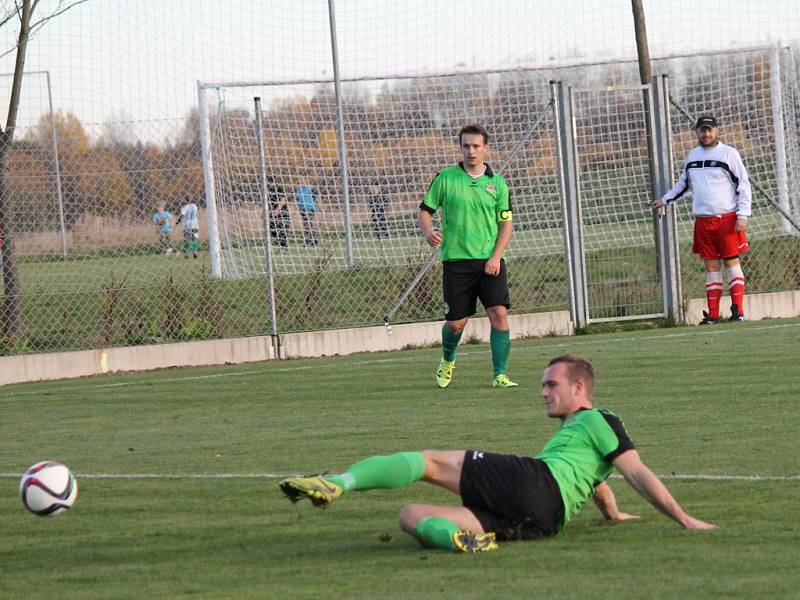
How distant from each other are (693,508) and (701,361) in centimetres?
728

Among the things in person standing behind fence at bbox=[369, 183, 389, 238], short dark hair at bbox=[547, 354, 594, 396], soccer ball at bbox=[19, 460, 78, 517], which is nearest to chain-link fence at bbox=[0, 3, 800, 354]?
person standing behind fence at bbox=[369, 183, 389, 238]

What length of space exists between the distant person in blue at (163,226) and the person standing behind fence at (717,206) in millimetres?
6272

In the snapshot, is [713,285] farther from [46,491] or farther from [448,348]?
[46,491]

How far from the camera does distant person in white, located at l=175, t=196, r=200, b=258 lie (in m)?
19.0

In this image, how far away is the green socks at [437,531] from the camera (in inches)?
244

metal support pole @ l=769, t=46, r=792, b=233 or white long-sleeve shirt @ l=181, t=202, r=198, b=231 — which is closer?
white long-sleeve shirt @ l=181, t=202, r=198, b=231

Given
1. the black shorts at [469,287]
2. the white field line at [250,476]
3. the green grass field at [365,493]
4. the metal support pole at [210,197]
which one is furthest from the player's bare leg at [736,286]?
the white field line at [250,476]

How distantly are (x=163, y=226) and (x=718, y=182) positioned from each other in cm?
661

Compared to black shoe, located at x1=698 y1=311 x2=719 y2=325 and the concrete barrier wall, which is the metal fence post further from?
black shoe, located at x1=698 y1=311 x2=719 y2=325

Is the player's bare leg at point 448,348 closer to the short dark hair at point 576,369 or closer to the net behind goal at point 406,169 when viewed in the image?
the net behind goal at point 406,169

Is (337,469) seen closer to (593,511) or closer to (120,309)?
(593,511)

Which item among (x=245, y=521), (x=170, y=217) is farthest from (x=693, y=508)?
(x=170, y=217)

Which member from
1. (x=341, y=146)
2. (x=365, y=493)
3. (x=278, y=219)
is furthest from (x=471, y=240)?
(x=341, y=146)

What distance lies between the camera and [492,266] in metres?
13.1
